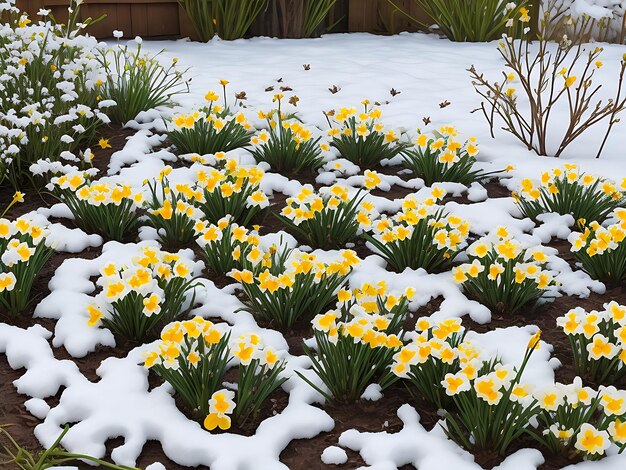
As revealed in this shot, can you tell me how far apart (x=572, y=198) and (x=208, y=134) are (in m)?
1.88

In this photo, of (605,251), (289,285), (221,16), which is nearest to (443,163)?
(605,251)

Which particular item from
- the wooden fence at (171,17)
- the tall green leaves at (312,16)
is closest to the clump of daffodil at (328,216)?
the wooden fence at (171,17)

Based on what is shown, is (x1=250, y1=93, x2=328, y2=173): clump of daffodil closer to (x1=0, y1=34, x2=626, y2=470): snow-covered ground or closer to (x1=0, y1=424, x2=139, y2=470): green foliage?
(x1=0, y1=34, x2=626, y2=470): snow-covered ground

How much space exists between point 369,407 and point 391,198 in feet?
5.22

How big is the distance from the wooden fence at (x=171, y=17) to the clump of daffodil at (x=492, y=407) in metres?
→ 5.07

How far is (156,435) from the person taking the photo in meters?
2.12

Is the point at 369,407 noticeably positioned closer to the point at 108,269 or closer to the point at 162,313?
the point at 162,313

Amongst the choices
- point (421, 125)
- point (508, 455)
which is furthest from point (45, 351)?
point (421, 125)

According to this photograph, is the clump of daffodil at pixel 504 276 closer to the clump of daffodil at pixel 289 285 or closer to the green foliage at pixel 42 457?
the clump of daffodil at pixel 289 285

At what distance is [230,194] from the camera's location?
3068 millimetres

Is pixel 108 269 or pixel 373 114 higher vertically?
Answer: pixel 373 114

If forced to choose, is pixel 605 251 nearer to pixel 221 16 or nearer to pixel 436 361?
pixel 436 361

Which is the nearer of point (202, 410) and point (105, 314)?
point (202, 410)

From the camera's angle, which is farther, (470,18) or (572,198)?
(470,18)
